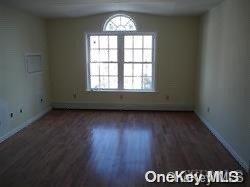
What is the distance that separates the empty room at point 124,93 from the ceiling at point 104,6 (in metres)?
0.02

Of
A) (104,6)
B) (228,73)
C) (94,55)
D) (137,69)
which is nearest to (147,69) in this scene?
(137,69)

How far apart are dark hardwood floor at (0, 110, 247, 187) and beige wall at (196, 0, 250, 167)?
36 centimetres

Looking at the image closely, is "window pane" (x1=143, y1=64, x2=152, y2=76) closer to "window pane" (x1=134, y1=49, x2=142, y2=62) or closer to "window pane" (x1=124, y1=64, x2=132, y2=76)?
"window pane" (x1=134, y1=49, x2=142, y2=62)

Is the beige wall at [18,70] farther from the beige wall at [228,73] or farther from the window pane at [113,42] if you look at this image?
the beige wall at [228,73]

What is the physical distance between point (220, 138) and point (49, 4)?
13.0 ft

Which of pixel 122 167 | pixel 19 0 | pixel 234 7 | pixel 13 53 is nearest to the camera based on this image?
pixel 122 167

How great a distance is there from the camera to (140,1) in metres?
4.88

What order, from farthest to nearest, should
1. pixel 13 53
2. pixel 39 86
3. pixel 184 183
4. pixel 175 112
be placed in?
pixel 175 112 → pixel 39 86 → pixel 13 53 → pixel 184 183

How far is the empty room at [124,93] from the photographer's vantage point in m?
3.65

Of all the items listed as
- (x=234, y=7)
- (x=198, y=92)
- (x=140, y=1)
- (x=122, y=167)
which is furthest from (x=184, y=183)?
(x=198, y=92)

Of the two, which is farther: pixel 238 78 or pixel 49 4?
pixel 49 4

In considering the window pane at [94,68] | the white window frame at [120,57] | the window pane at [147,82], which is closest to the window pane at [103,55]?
the window pane at [94,68]

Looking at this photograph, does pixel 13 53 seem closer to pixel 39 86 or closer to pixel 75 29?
pixel 39 86

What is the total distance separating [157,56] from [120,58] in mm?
983
